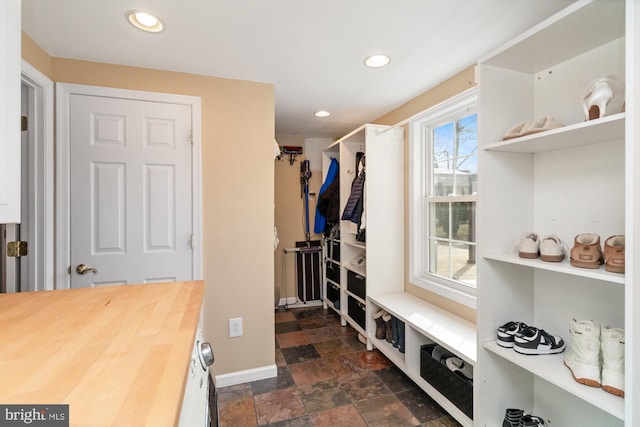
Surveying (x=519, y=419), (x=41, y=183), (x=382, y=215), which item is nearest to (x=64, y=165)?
(x=41, y=183)

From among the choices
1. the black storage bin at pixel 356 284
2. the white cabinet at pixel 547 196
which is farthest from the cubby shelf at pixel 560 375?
the black storage bin at pixel 356 284

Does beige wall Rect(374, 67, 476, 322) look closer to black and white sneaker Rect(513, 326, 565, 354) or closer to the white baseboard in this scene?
black and white sneaker Rect(513, 326, 565, 354)

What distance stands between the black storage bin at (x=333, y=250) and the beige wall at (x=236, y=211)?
1364mm

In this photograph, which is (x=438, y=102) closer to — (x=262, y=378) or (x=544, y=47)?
(x=544, y=47)

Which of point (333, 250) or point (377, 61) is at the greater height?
point (377, 61)

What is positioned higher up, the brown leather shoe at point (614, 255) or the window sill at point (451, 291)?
the brown leather shoe at point (614, 255)

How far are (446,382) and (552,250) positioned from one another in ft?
3.47

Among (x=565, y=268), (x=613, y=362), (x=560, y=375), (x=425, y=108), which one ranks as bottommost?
(x=560, y=375)

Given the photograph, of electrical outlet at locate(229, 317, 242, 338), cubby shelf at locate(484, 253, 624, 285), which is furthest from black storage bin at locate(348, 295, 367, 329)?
cubby shelf at locate(484, 253, 624, 285)

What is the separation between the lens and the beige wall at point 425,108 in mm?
2079

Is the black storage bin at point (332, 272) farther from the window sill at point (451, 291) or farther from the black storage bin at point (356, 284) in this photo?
the window sill at point (451, 291)

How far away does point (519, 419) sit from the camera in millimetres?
1347

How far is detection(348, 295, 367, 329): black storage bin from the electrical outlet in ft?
3.89

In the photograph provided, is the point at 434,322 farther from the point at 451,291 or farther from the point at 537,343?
the point at 537,343
